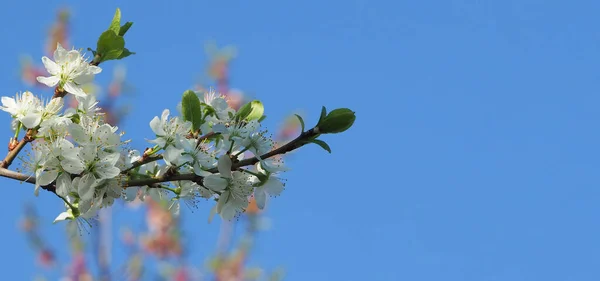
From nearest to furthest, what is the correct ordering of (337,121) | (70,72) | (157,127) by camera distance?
(337,121), (157,127), (70,72)

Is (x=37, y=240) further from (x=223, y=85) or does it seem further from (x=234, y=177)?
(x=234, y=177)

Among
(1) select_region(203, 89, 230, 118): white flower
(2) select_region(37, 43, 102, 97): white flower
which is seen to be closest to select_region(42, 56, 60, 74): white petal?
(2) select_region(37, 43, 102, 97): white flower

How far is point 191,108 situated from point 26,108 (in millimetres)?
353

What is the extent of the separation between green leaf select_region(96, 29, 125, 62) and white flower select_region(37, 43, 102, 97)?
0.14 ft

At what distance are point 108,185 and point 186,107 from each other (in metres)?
0.21

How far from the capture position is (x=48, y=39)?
5.79m

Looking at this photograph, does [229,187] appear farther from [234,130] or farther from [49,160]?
[49,160]

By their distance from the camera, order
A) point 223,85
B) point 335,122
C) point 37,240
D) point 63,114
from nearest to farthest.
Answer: point 335,122, point 63,114, point 37,240, point 223,85

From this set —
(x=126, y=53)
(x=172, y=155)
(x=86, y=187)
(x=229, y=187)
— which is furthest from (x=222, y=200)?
(x=126, y=53)

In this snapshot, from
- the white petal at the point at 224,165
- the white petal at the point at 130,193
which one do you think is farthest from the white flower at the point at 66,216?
the white petal at the point at 224,165

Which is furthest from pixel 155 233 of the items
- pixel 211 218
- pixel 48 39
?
pixel 211 218

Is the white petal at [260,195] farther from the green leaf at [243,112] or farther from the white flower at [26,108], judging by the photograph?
the white flower at [26,108]

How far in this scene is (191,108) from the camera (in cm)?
148

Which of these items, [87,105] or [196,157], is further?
[87,105]
